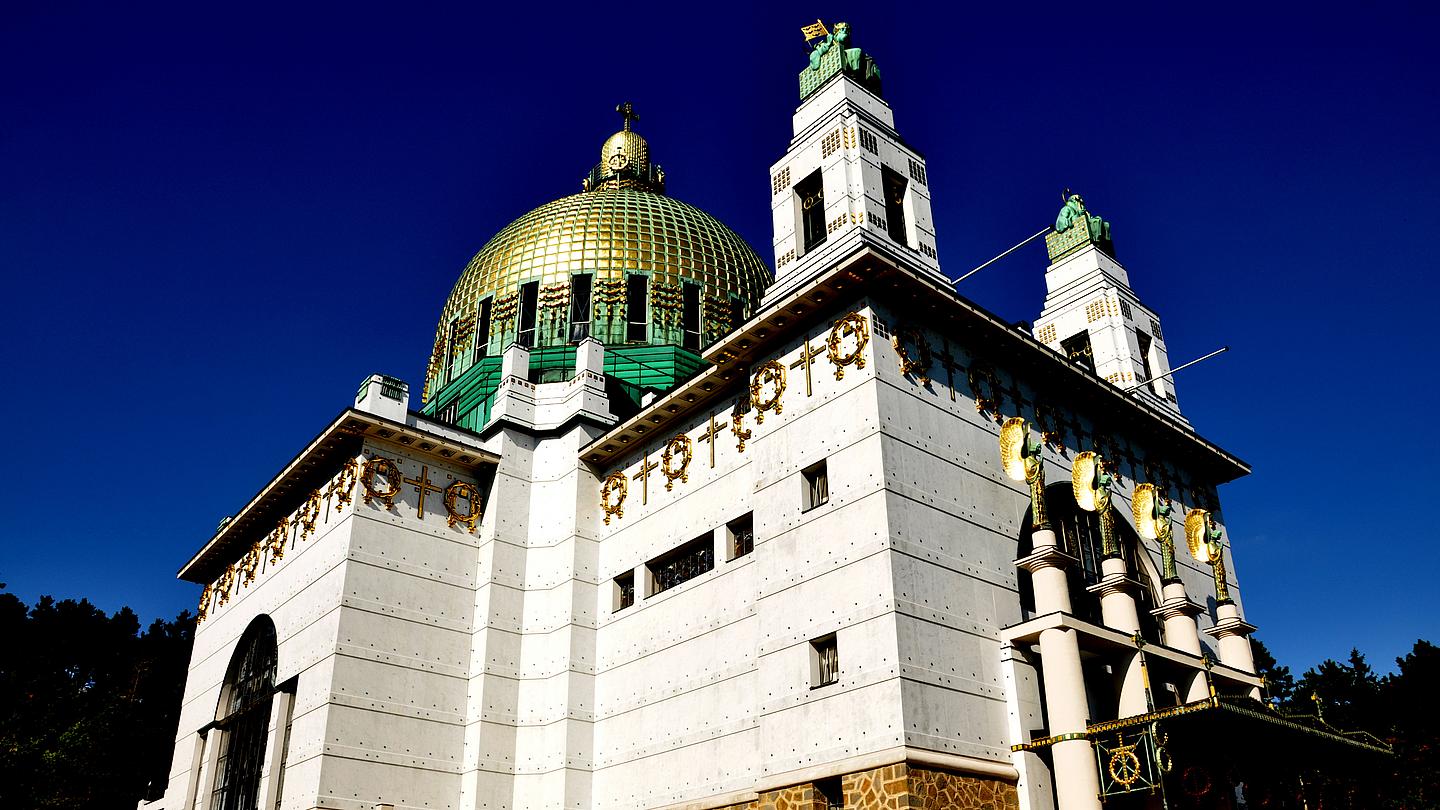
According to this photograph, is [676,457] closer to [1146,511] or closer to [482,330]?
[1146,511]

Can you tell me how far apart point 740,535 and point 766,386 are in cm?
353

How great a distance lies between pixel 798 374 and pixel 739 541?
4306 mm

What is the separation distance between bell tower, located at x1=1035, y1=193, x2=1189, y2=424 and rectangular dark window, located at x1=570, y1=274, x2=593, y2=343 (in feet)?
45.8

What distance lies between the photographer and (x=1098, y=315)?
105 ft

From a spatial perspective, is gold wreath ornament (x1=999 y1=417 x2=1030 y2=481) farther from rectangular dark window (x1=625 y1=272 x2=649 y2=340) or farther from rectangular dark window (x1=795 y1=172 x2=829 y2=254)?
rectangular dark window (x1=625 y1=272 x2=649 y2=340)

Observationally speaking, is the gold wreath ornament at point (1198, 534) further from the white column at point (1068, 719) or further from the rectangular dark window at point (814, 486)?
the rectangular dark window at point (814, 486)

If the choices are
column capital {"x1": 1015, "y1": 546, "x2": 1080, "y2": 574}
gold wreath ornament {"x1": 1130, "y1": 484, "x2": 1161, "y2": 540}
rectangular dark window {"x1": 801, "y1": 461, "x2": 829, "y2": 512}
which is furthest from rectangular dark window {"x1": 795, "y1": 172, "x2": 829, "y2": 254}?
gold wreath ornament {"x1": 1130, "y1": 484, "x2": 1161, "y2": 540}

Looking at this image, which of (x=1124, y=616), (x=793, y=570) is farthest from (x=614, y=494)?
(x=1124, y=616)

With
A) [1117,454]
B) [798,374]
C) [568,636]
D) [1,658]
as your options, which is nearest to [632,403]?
[568,636]

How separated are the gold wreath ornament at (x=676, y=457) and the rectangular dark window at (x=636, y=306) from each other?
8749 millimetres

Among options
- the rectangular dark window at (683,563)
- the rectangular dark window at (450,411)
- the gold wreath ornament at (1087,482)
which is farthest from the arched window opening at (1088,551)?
the rectangular dark window at (450,411)

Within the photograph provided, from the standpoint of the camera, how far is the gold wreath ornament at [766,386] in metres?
24.4

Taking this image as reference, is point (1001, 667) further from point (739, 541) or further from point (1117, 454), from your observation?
point (1117, 454)

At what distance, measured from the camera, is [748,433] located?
25984 mm
